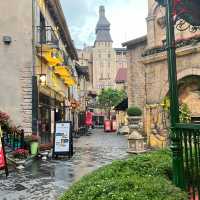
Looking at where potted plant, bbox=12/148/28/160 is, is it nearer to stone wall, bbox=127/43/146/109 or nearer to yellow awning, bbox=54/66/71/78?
yellow awning, bbox=54/66/71/78

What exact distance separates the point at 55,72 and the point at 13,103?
6982mm

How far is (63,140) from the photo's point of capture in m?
15.9

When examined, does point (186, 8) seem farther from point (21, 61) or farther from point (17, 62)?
point (17, 62)

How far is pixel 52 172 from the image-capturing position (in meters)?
11.7

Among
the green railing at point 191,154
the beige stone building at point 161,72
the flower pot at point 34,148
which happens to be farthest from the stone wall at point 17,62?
the green railing at point 191,154

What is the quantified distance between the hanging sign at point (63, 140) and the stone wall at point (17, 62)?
2289 mm

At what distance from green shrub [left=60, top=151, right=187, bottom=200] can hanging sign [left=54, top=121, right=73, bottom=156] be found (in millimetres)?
10163

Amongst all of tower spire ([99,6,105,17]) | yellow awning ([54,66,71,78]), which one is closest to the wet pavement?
yellow awning ([54,66,71,78])

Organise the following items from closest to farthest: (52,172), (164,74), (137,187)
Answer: (137,187), (52,172), (164,74)

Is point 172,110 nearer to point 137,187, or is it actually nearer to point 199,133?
point 199,133

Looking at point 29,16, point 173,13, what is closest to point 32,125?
point 29,16

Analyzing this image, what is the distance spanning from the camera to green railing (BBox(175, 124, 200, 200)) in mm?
4410

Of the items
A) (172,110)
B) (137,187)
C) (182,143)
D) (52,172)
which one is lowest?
(52,172)

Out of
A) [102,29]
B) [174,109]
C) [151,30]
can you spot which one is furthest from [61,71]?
[102,29]
